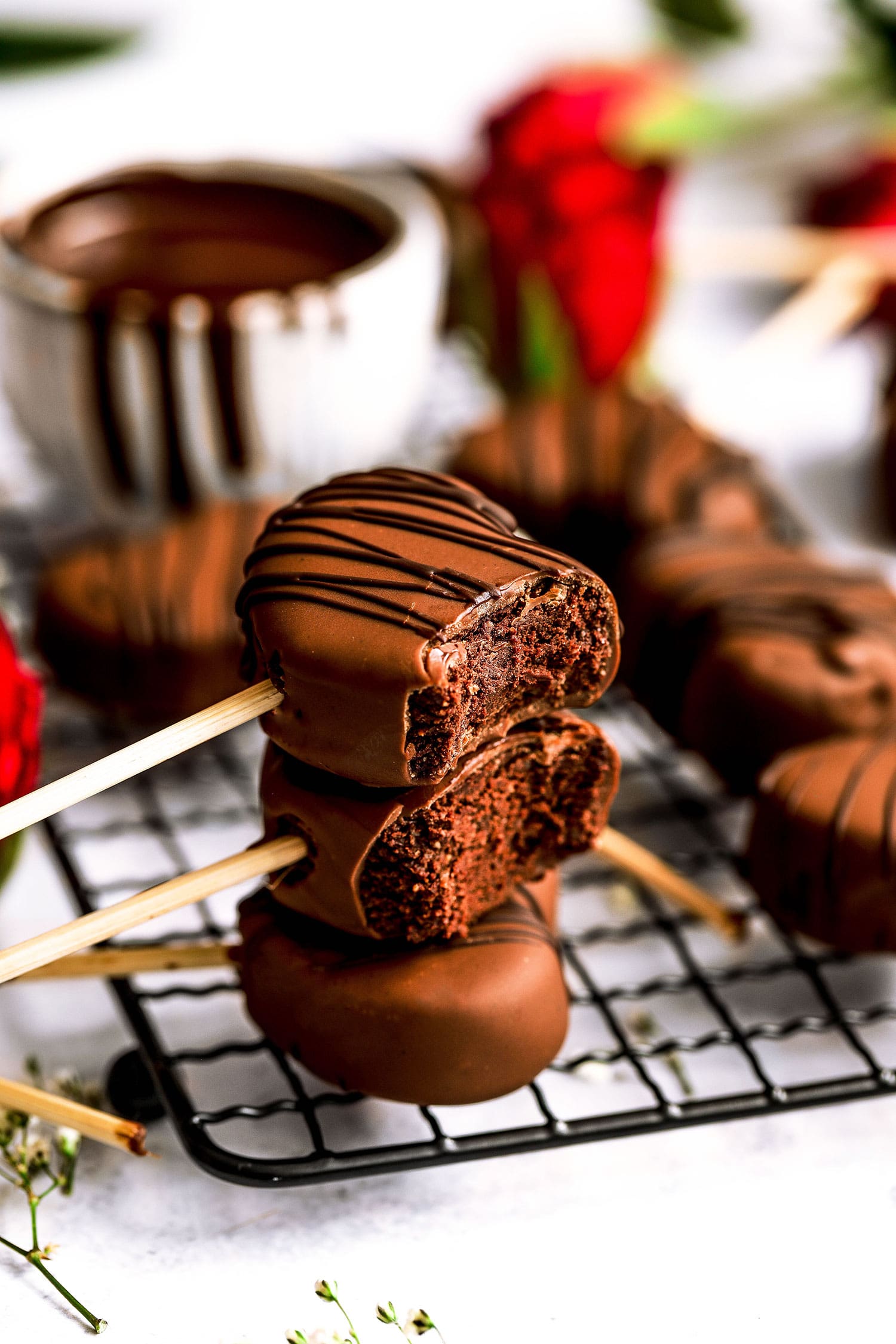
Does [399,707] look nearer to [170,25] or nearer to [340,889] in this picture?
[340,889]

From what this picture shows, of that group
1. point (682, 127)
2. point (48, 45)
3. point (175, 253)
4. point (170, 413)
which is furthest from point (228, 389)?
point (48, 45)

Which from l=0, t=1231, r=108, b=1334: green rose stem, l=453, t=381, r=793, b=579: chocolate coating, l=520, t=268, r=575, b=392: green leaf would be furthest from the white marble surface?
l=520, t=268, r=575, b=392: green leaf

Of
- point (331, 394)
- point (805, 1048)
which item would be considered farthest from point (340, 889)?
point (331, 394)

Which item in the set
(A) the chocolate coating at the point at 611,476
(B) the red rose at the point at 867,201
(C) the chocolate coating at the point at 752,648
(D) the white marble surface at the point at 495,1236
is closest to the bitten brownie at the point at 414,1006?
(D) the white marble surface at the point at 495,1236

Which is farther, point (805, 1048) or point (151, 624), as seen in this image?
point (151, 624)

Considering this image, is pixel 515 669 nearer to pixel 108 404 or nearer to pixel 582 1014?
pixel 582 1014

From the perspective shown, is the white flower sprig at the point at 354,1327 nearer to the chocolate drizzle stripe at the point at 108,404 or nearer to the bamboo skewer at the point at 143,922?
the bamboo skewer at the point at 143,922
